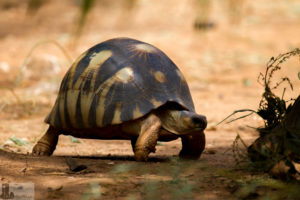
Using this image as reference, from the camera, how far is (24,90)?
25.5 ft

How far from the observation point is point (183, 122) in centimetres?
341

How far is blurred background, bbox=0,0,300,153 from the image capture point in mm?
6730

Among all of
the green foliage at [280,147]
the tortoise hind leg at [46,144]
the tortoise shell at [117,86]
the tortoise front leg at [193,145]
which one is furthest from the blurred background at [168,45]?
the green foliage at [280,147]

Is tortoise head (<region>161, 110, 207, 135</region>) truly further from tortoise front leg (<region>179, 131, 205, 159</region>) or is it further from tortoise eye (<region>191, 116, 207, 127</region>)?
tortoise front leg (<region>179, 131, 205, 159</region>)

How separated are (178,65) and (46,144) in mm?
6590

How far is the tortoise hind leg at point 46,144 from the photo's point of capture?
150 inches

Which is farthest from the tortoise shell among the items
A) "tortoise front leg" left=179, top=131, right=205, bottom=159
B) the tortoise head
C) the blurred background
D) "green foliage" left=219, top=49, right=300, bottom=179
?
the blurred background

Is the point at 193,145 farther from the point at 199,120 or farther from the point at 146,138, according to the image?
the point at 146,138

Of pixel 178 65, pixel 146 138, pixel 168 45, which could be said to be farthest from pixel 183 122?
pixel 168 45

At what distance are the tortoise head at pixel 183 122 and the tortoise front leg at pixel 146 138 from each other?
0.11 metres

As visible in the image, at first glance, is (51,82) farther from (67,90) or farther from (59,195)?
(59,195)

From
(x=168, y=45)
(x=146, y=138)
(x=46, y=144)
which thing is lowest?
(x=46, y=144)

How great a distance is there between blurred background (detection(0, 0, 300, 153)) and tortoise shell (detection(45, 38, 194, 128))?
1.29m

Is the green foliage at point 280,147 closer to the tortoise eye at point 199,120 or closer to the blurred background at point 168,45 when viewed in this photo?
the tortoise eye at point 199,120
